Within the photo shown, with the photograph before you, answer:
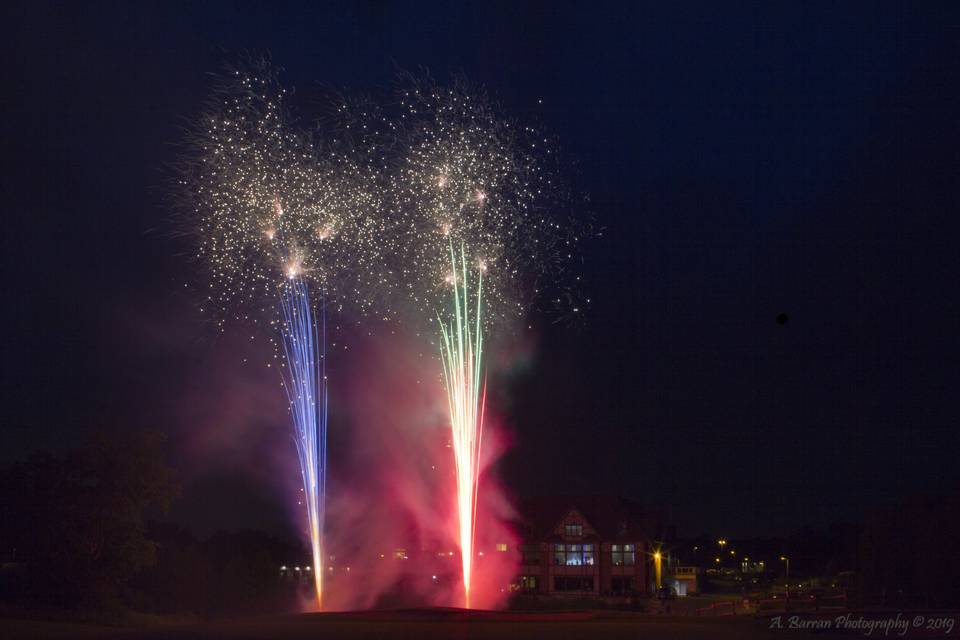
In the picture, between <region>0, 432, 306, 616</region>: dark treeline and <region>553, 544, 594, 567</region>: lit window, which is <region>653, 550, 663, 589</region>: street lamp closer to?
<region>553, 544, 594, 567</region>: lit window

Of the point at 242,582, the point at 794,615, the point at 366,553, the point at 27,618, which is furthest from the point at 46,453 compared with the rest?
the point at 794,615

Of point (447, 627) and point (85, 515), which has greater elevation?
point (85, 515)

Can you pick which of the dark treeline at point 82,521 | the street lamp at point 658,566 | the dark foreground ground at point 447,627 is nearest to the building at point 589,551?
the street lamp at point 658,566

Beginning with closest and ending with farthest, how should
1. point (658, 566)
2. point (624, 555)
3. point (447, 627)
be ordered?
point (447, 627) → point (624, 555) → point (658, 566)

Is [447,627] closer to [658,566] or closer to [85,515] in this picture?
[85,515]

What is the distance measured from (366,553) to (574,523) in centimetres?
1538

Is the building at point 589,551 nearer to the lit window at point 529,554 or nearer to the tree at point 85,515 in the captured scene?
the lit window at point 529,554

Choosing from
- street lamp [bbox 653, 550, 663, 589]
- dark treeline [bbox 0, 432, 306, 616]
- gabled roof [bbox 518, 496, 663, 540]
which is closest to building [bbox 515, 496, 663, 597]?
gabled roof [bbox 518, 496, 663, 540]

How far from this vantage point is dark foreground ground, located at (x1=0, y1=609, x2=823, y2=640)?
70.6ft

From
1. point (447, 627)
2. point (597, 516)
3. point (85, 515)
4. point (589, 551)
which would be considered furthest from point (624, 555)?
point (447, 627)

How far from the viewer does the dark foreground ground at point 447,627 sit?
21.5 m

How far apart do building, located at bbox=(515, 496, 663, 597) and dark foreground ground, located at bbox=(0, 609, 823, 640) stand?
36.9m

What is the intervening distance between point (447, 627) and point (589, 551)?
43.6m

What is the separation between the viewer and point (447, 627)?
76.2ft
